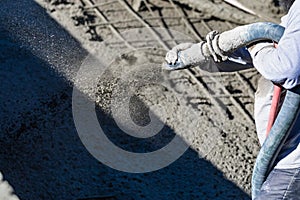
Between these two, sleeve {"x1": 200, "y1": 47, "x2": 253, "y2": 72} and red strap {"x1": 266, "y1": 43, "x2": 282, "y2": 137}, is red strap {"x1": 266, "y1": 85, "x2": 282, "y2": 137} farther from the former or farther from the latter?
sleeve {"x1": 200, "y1": 47, "x2": 253, "y2": 72}

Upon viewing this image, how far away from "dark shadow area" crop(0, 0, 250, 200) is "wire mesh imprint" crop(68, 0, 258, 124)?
340 mm

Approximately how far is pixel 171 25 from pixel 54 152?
4.56ft

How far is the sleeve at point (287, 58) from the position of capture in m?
1.66

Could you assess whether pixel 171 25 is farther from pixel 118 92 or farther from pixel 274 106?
pixel 274 106

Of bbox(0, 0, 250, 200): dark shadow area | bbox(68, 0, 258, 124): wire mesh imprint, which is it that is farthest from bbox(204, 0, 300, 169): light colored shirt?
bbox(68, 0, 258, 124): wire mesh imprint

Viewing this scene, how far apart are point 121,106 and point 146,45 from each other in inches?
22.7

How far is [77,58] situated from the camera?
13.5 ft

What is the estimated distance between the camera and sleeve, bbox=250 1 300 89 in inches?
65.5

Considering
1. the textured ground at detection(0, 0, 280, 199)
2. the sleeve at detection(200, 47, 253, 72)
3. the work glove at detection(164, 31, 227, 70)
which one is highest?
the work glove at detection(164, 31, 227, 70)

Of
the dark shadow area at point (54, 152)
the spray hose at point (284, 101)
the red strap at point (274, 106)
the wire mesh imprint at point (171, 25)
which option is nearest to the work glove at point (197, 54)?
the spray hose at point (284, 101)

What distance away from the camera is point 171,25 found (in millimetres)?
4434

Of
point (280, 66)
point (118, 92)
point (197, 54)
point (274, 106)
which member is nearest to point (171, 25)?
point (118, 92)

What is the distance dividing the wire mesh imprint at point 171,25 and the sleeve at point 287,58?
2.23 m

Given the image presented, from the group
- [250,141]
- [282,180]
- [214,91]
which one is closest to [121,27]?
[214,91]
